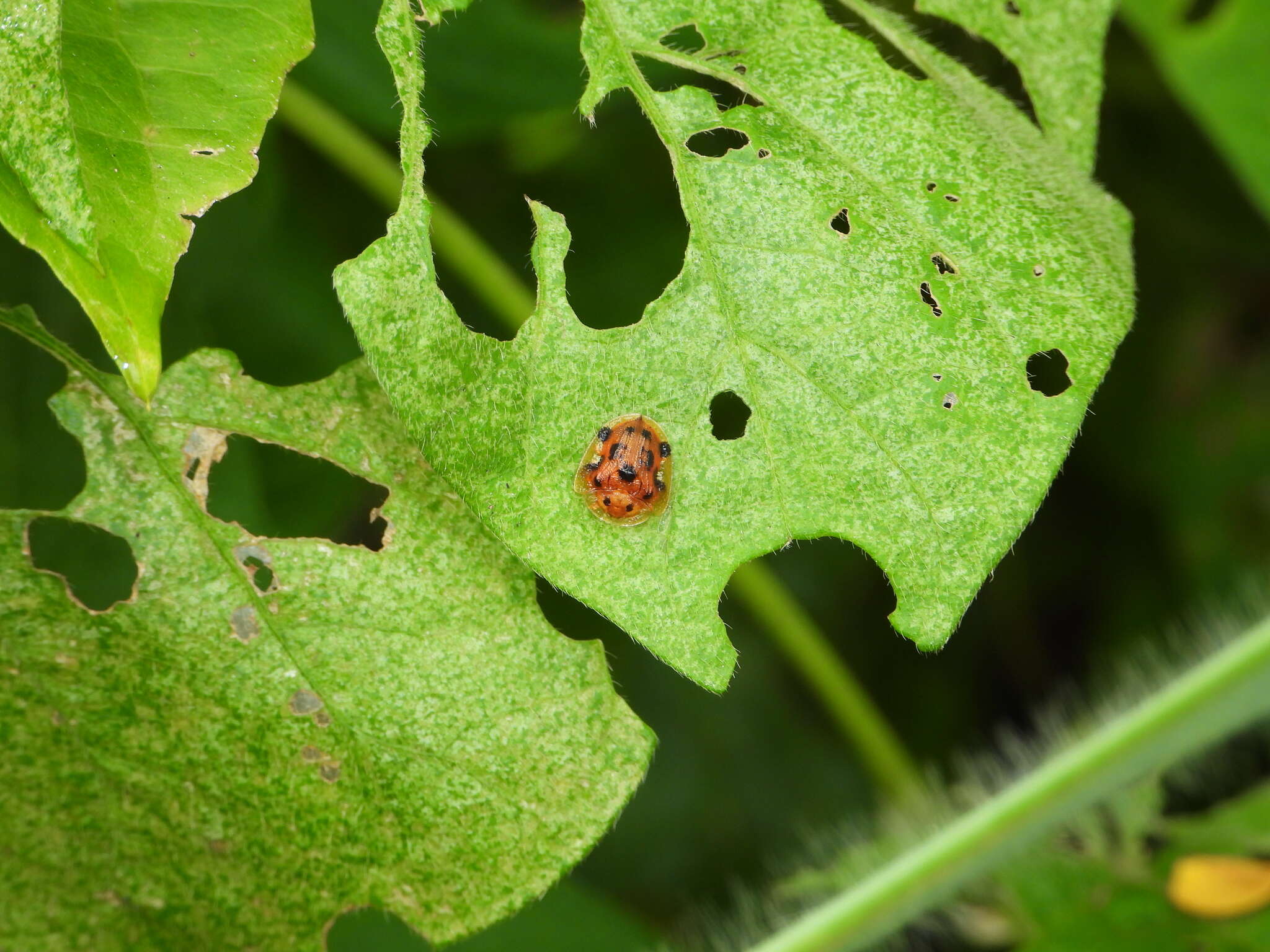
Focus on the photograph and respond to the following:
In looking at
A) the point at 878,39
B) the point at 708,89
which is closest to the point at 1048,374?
the point at 708,89

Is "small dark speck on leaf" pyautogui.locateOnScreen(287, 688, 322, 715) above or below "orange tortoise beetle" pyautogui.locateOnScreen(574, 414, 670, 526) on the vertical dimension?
below

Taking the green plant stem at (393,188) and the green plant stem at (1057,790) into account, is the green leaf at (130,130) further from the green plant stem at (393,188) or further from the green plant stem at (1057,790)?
the green plant stem at (1057,790)

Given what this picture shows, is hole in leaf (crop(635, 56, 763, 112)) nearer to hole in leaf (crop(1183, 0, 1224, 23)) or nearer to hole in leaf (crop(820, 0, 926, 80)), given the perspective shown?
hole in leaf (crop(820, 0, 926, 80))

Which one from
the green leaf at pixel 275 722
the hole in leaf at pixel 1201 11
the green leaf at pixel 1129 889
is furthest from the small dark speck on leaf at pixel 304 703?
the hole in leaf at pixel 1201 11

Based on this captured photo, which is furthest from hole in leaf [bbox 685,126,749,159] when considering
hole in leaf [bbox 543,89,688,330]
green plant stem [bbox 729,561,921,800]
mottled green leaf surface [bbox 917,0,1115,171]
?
hole in leaf [bbox 543,89,688,330]

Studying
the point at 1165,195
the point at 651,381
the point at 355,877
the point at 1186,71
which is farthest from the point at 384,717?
the point at 1165,195

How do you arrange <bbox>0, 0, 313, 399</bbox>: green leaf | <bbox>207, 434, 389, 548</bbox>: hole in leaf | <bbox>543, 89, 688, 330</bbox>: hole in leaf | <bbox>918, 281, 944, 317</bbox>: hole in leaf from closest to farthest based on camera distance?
<bbox>0, 0, 313, 399</bbox>: green leaf → <bbox>918, 281, 944, 317</bbox>: hole in leaf → <bbox>207, 434, 389, 548</bbox>: hole in leaf → <bbox>543, 89, 688, 330</bbox>: hole in leaf

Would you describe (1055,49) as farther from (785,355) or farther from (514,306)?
(514,306)
